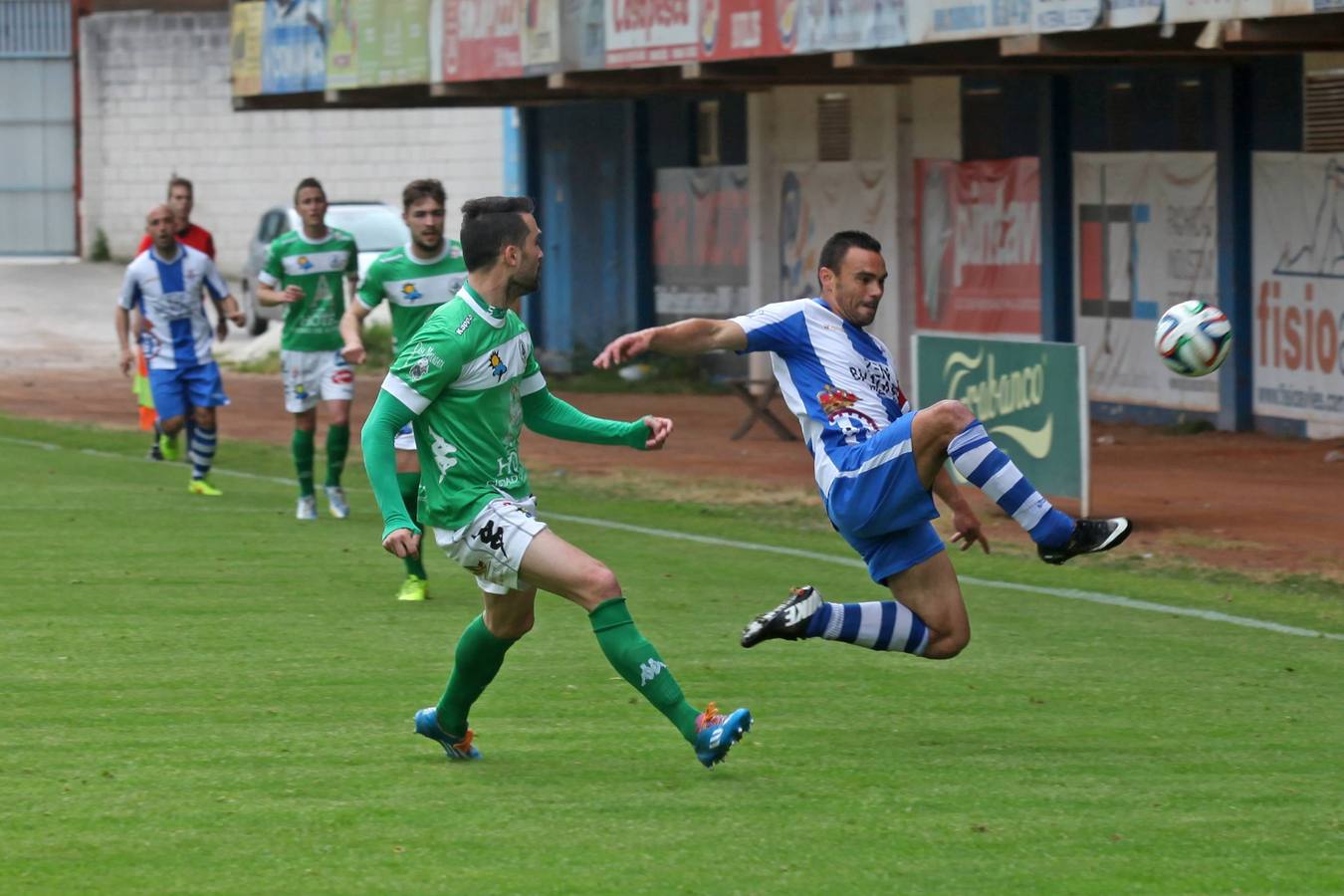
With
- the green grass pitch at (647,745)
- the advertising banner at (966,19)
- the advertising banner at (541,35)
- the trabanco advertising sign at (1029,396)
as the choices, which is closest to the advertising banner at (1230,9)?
the advertising banner at (966,19)

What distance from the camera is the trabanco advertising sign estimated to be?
14898 millimetres

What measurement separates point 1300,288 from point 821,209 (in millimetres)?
7478

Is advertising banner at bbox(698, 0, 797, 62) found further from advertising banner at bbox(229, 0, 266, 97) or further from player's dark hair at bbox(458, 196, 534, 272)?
player's dark hair at bbox(458, 196, 534, 272)

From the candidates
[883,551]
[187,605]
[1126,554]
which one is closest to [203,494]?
[187,605]

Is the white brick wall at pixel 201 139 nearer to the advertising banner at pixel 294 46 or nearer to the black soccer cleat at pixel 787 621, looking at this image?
the advertising banner at pixel 294 46

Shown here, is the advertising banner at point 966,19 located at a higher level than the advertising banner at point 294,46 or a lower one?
lower

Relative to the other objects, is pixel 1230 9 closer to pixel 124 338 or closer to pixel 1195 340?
pixel 1195 340

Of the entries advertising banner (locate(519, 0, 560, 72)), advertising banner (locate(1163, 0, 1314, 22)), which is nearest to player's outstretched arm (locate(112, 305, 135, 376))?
advertising banner (locate(1163, 0, 1314, 22))

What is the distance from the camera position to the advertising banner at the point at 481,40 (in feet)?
81.3

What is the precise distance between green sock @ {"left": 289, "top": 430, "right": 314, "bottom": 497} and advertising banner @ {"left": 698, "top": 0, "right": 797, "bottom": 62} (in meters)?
7.50

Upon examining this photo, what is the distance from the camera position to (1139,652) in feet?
32.5

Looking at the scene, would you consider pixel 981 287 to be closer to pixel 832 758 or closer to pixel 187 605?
pixel 187 605

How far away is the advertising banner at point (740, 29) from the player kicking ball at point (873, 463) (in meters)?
12.6

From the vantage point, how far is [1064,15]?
1703 cm
